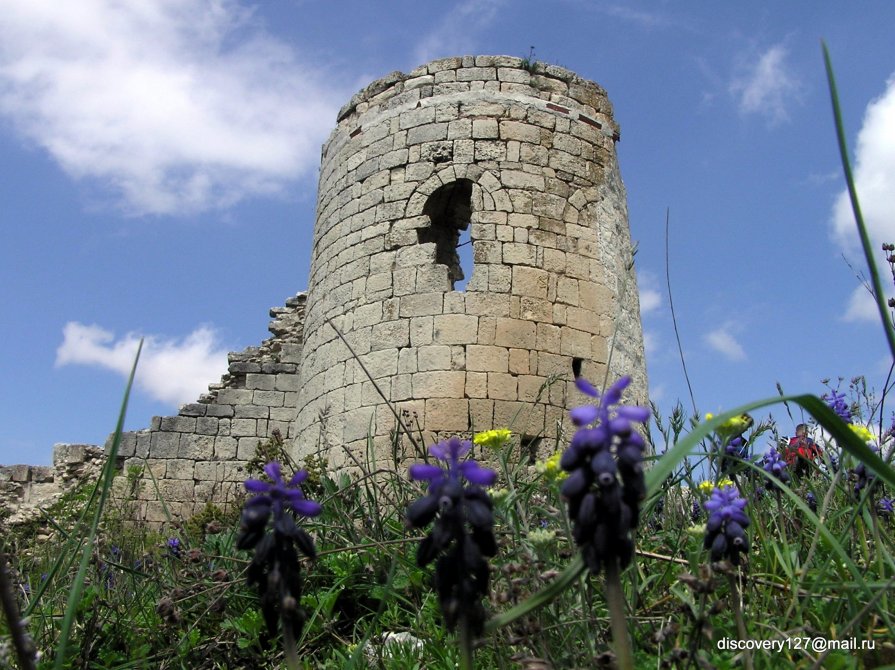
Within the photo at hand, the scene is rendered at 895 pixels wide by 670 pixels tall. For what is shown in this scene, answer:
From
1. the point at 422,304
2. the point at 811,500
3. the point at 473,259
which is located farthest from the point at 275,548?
the point at 473,259

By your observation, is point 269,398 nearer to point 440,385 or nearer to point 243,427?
point 243,427

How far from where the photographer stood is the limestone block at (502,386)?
6.66m

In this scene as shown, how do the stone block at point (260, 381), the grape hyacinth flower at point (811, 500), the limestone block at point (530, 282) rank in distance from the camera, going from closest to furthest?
the grape hyacinth flower at point (811, 500) → the limestone block at point (530, 282) → the stone block at point (260, 381)

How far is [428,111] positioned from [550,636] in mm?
6288

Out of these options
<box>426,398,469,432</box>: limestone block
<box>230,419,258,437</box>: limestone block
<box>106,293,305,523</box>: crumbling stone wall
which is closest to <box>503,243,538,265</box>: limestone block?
<box>426,398,469,432</box>: limestone block

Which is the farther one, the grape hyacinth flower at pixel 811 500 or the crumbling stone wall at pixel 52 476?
the crumbling stone wall at pixel 52 476

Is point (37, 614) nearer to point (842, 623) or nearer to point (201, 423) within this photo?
point (842, 623)

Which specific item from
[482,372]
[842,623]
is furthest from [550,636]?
[482,372]

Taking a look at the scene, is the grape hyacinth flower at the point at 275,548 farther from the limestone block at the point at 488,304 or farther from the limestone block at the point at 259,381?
the limestone block at the point at 259,381

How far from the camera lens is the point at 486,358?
22.1 feet

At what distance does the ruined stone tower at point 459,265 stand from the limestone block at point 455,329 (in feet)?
0.04

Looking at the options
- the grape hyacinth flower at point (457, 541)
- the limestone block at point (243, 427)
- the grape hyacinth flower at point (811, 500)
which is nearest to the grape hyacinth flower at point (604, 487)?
the grape hyacinth flower at point (457, 541)

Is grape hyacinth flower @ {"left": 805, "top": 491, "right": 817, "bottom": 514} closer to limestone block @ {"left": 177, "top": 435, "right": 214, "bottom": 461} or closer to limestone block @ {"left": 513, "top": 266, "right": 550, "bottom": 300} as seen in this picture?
limestone block @ {"left": 513, "top": 266, "right": 550, "bottom": 300}

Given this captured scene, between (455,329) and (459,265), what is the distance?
1.51 m
